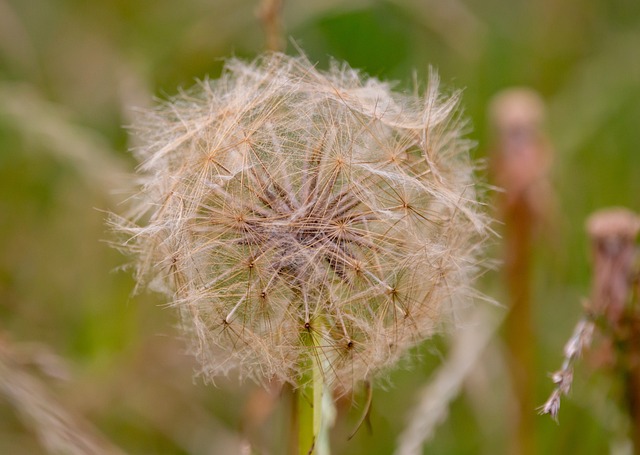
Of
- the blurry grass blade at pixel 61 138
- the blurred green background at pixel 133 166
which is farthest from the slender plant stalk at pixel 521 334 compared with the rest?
the blurry grass blade at pixel 61 138

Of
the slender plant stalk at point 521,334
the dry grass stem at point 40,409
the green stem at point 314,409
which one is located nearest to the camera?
the green stem at point 314,409

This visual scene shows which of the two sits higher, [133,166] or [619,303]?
[619,303]

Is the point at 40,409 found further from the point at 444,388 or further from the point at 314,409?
the point at 444,388

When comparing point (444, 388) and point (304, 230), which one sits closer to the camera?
point (304, 230)

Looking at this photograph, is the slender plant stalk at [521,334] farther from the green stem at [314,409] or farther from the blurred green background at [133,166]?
the green stem at [314,409]

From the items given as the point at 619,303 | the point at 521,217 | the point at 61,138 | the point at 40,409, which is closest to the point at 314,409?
the point at 40,409

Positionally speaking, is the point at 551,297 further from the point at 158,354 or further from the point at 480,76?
the point at 158,354
